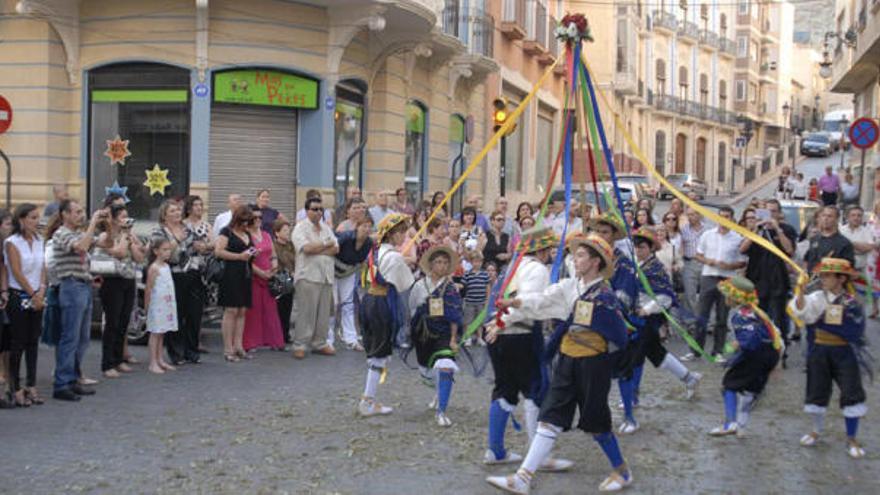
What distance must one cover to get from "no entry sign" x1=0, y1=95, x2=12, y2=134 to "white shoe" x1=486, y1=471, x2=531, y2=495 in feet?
37.4

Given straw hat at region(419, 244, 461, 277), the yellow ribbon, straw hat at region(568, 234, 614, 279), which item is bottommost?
straw hat at region(419, 244, 461, 277)

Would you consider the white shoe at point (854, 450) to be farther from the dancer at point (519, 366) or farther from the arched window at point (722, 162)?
the arched window at point (722, 162)

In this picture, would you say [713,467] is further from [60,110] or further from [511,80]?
[511,80]

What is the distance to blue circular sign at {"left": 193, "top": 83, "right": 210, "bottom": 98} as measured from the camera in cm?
1631

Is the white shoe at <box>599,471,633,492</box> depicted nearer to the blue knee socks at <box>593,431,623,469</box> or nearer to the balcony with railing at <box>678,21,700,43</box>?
the blue knee socks at <box>593,431,623,469</box>

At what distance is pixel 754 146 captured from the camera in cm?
7469

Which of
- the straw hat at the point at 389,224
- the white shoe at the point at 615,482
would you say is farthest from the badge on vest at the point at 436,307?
the white shoe at the point at 615,482

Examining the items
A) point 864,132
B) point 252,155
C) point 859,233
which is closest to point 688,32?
point 864,132

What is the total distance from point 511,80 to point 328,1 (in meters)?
12.5

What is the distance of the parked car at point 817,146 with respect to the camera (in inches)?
2286

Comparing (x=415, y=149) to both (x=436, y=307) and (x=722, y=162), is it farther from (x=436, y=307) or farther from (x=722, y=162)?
(x=722, y=162)

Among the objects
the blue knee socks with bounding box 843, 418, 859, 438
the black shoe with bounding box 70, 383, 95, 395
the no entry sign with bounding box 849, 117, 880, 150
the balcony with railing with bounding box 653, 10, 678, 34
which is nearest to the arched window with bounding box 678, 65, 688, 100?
the balcony with railing with bounding box 653, 10, 678, 34

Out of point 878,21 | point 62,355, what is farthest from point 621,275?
point 878,21

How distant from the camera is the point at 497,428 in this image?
23.3ft
